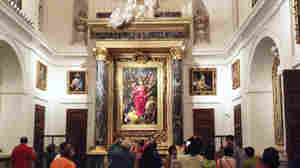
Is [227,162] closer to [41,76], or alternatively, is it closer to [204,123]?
[204,123]

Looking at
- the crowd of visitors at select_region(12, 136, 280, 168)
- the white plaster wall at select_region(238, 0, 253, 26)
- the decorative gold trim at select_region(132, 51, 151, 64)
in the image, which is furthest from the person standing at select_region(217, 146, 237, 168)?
the decorative gold trim at select_region(132, 51, 151, 64)

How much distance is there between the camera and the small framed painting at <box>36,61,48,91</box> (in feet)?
49.8

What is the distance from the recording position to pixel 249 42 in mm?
12969

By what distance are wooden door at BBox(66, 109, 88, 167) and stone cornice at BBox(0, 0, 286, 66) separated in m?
2.43

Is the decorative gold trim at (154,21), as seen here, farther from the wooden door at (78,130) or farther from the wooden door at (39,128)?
the wooden door at (39,128)

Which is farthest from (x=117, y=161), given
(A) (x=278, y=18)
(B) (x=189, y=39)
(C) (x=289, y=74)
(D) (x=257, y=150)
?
(B) (x=189, y=39)

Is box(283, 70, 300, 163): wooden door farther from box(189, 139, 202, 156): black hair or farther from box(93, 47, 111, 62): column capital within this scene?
box(93, 47, 111, 62): column capital

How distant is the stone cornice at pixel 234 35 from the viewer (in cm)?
1085

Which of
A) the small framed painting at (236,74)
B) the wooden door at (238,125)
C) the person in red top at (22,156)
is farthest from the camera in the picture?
the small framed painting at (236,74)

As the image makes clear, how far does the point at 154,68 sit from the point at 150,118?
7.21 ft

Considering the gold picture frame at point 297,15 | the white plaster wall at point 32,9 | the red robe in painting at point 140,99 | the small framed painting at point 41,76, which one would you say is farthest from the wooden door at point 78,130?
the gold picture frame at point 297,15

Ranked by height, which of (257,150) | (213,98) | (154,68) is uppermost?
(154,68)

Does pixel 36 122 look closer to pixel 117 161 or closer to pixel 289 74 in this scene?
pixel 117 161

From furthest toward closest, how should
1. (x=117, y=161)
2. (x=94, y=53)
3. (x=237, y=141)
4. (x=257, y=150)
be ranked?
(x=94, y=53) → (x=237, y=141) → (x=257, y=150) → (x=117, y=161)
